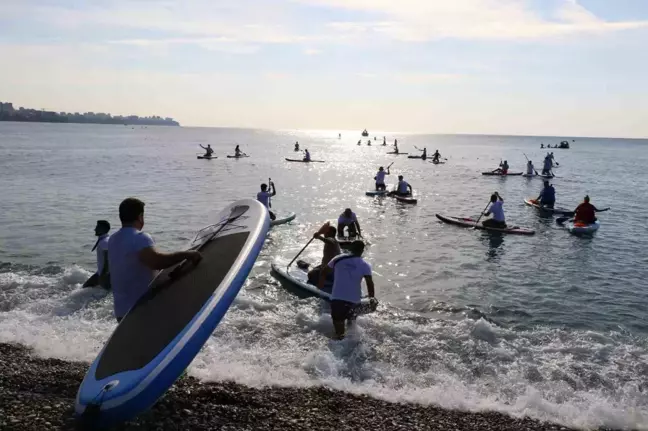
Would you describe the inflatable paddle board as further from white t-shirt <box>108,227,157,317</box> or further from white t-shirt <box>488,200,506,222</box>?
white t-shirt <box>488,200,506,222</box>

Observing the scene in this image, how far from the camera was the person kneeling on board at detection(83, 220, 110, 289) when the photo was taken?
462 inches

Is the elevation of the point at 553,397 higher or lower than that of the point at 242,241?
lower

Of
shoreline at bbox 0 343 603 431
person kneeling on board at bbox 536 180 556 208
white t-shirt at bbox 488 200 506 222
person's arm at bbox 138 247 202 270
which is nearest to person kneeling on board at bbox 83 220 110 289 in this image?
shoreline at bbox 0 343 603 431

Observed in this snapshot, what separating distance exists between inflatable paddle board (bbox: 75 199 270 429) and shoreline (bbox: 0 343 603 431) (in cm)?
79

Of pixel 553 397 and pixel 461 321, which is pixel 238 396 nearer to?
pixel 553 397

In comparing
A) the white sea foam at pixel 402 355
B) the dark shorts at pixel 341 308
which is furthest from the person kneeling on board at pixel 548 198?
the dark shorts at pixel 341 308

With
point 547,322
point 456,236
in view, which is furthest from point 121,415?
point 456,236

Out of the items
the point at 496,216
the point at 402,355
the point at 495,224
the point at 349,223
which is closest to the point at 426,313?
the point at 402,355

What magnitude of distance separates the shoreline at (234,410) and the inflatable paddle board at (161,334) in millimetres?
793

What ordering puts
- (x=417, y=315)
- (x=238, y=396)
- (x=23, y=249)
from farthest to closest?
1. (x=23, y=249)
2. (x=417, y=315)
3. (x=238, y=396)

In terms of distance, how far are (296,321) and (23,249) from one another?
40.1 feet

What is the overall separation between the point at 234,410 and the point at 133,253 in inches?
102

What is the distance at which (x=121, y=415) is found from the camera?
539 centimetres

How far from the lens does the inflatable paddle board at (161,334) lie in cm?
541
